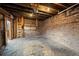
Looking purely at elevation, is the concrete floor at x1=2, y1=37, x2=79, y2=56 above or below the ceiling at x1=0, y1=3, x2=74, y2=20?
below

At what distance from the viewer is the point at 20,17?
220 inches

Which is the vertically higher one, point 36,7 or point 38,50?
point 36,7

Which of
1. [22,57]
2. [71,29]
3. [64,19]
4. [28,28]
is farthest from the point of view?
[28,28]

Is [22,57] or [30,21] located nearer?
[22,57]

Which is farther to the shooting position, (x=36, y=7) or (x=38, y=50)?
(x=36, y=7)

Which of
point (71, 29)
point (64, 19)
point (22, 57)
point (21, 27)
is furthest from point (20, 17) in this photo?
point (22, 57)

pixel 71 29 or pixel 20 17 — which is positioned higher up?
pixel 20 17

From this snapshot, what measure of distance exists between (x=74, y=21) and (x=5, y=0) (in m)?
1.84

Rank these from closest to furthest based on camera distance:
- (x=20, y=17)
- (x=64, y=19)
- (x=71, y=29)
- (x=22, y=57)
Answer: (x=22, y=57) → (x=71, y=29) → (x=64, y=19) → (x=20, y=17)

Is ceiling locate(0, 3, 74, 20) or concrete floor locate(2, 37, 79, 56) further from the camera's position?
ceiling locate(0, 3, 74, 20)

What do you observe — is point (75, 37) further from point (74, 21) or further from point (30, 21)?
point (30, 21)

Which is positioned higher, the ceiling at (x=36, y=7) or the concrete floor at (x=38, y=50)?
the ceiling at (x=36, y=7)

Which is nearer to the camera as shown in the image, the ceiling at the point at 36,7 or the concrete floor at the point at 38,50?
the concrete floor at the point at 38,50

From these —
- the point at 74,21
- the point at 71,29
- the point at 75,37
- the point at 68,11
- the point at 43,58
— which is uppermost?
the point at 68,11
